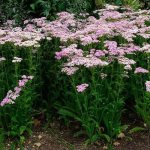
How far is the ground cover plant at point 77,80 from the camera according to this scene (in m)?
5.40

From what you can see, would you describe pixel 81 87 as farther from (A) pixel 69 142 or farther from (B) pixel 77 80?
(A) pixel 69 142

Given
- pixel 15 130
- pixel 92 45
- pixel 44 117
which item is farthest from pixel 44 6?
pixel 15 130

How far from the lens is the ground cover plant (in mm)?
5402

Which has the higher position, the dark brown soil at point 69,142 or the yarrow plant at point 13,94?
the yarrow plant at point 13,94

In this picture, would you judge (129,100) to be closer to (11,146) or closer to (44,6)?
(11,146)

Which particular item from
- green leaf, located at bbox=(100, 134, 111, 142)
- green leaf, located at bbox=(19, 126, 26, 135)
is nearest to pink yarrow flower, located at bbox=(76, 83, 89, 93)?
green leaf, located at bbox=(100, 134, 111, 142)


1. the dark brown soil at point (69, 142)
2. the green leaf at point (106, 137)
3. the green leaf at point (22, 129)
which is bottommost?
the dark brown soil at point (69, 142)

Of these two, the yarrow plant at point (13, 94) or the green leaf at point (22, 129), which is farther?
the green leaf at point (22, 129)

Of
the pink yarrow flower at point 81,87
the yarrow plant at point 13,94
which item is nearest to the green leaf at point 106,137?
the pink yarrow flower at point 81,87

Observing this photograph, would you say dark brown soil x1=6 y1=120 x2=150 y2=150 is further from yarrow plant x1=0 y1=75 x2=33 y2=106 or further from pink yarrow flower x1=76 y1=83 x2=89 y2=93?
pink yarrow flower x1=76 y1=83 x2=89 y2=93

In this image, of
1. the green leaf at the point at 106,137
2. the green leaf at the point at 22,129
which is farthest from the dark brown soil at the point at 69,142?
the green leaf at the point at 22,129

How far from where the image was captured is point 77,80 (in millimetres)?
5520

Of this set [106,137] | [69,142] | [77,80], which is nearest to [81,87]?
[77,80]

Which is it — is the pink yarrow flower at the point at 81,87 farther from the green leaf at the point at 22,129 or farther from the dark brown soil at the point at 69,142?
the green leaf at the point at 22,129
